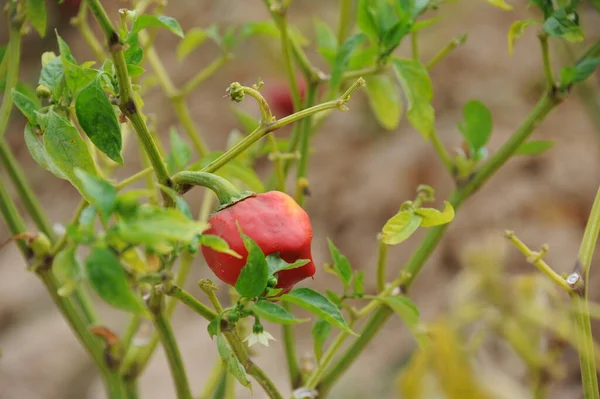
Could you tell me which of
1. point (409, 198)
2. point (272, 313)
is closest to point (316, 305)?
point (272, 313)

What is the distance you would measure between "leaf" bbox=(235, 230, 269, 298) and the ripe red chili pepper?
2cm

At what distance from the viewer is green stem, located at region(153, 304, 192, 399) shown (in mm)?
433

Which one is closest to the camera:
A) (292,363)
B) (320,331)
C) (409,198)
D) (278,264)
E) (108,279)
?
(108,279)

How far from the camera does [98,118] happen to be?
15.0 inches

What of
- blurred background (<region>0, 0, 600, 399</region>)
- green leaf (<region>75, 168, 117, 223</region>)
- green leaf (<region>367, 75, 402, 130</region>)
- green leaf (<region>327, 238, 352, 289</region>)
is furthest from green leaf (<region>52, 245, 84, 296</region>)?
blurred background (<region>0, 0, 600, 399</region>)

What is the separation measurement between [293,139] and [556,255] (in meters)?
0.81

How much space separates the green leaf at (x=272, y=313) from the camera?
14.2 inches

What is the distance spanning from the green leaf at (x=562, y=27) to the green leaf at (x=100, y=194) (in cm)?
36

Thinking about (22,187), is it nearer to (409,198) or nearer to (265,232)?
(265,232)

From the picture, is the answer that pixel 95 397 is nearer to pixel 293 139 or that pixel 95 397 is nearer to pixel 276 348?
pixel 276 348

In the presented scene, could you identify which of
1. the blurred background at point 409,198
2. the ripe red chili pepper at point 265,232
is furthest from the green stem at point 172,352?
the blurred background at point 409,198

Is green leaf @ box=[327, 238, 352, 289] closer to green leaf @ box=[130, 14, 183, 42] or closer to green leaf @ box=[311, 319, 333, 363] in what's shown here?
green leaf @ box=[311, 319, 333, 363]

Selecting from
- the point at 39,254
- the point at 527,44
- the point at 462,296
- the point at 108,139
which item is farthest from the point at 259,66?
the point at 108,139

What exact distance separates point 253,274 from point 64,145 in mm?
132
